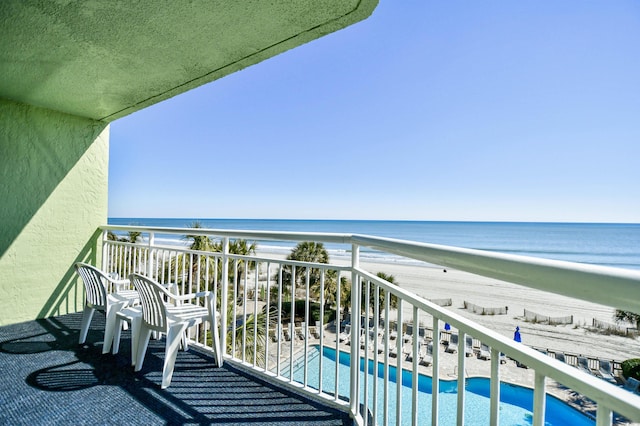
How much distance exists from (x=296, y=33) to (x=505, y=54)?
27.7 m

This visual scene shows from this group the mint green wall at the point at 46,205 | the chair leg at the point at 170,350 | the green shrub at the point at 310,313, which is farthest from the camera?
the green shrub at the point at 310,313

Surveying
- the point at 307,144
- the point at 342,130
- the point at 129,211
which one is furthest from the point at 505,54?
the point at 129,211

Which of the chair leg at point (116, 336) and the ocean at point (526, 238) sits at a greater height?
the chair leg at point (116, 336)

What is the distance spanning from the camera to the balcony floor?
209cm

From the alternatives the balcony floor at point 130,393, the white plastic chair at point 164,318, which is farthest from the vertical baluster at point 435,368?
the white plastic chair at point 164,318

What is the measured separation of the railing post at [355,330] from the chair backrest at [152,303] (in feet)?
4.53

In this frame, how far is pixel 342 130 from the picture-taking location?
35.1m

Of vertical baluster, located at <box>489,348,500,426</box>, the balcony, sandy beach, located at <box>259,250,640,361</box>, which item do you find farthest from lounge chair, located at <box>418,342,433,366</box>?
vertical baluster, located at <box>489,348,500,426</box>

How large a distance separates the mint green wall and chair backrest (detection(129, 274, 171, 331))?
234 cm

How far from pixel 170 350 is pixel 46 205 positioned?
2881 mm

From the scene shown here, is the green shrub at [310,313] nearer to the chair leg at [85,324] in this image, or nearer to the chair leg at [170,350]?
the chair leg at [85,324]

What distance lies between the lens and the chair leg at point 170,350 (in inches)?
95.0

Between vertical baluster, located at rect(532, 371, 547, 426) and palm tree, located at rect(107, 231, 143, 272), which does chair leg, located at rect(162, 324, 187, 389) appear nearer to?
palm tree, located at rect(107, 231, 143, 272)

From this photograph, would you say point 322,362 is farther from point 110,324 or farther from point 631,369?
point 631,369
